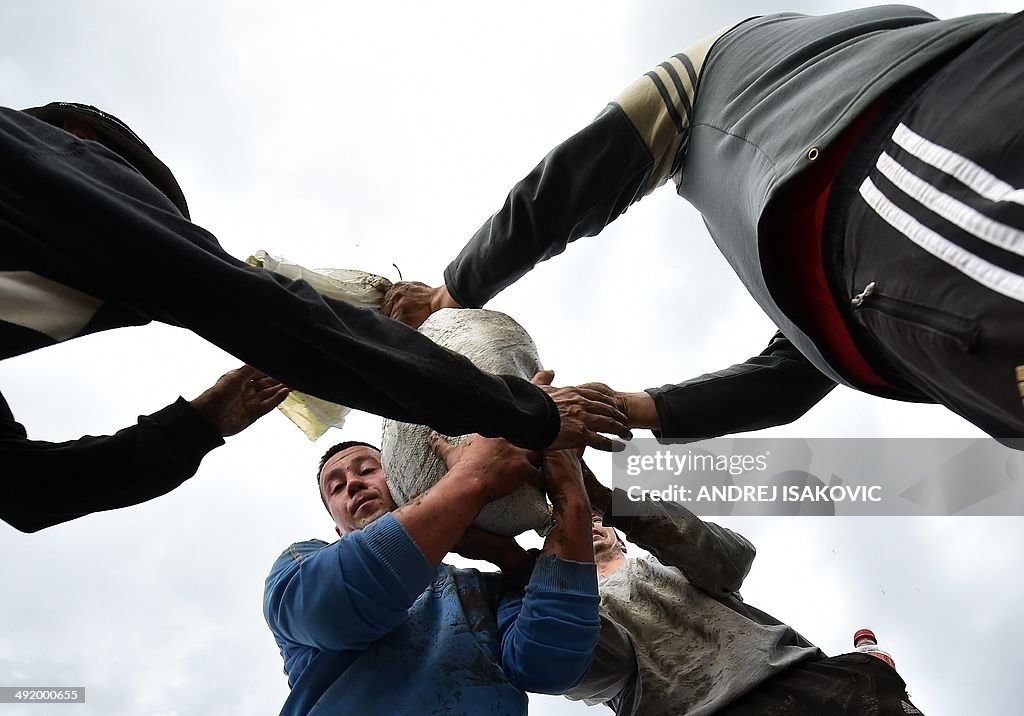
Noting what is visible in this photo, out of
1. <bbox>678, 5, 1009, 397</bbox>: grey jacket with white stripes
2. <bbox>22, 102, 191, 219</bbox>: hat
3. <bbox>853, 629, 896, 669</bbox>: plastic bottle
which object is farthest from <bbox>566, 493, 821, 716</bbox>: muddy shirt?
<bbox>22, 102, 191, 219</bbox>: hat

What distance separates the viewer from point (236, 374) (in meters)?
2.00

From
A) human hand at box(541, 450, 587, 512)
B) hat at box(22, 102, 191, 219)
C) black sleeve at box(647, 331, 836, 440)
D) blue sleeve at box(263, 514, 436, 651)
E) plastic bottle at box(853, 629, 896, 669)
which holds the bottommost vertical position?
plastic bottle at box(853, 629, 896, 669)

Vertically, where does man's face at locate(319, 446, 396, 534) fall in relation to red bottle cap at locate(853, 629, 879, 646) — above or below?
above

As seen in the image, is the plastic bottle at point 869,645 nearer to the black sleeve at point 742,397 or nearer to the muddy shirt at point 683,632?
the muddy shirt at point 683,632

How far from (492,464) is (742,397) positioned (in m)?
0.87

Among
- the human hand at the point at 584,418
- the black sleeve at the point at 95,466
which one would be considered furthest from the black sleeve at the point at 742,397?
the black sleeve at the point at 95,466

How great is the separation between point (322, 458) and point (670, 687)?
1.31m

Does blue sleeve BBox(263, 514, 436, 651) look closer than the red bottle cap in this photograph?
Yes

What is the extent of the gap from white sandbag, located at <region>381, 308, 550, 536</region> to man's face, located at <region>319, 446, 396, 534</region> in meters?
0.08

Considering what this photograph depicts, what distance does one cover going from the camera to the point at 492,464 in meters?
1.94

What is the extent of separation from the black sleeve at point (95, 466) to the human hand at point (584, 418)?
84 cm

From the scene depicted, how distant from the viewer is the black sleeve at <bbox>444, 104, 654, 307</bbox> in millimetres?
2129

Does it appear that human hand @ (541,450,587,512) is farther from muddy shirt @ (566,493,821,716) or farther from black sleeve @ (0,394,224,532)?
black sleeve @ (0,394,224,532)

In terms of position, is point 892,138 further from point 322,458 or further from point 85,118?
point 322,458
